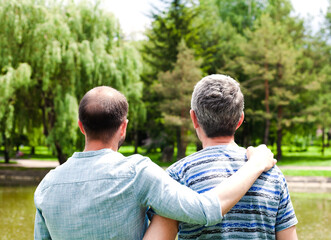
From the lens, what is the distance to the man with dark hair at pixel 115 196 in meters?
1.43

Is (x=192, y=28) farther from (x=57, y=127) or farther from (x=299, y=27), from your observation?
(x=57, y=127)

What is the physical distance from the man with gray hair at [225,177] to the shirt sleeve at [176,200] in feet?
0.30

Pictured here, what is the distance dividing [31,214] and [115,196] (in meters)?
8.80

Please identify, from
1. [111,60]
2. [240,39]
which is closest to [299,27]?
[240,39]

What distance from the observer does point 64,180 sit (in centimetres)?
152

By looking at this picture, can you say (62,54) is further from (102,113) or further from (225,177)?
(225,177)

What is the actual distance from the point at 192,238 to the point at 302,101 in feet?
84.9

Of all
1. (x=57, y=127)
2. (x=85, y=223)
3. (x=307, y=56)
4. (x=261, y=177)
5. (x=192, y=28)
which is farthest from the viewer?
(x=307, y=56)

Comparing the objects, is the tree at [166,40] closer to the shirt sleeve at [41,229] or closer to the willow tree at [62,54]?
the willow tree at [62,54]

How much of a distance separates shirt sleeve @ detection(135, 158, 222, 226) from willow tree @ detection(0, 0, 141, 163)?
13750 mm

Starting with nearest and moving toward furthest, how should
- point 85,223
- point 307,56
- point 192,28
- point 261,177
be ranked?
point 85,223
point 261,177
point 192,28
point 307,56

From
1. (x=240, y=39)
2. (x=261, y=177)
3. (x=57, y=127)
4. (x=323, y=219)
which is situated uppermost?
(x=240, y=39)

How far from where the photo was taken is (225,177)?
1.56 metres

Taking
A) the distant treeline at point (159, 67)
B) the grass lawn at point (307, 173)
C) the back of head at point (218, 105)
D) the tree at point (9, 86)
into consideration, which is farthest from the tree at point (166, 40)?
the back of head at point (218, 105)
